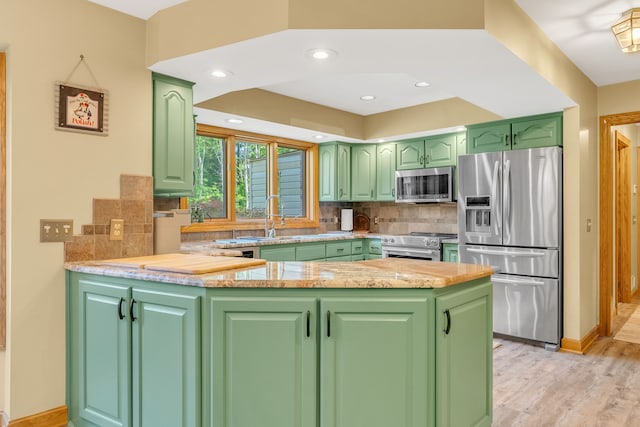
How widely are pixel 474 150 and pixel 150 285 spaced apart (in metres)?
3.40

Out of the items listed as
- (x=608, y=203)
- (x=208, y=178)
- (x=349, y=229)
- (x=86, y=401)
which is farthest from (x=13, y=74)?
(x=608, y=203)

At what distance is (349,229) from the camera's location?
19.3 ft

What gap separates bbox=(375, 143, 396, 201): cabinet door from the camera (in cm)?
544

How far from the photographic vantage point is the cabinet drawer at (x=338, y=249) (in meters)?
4.91

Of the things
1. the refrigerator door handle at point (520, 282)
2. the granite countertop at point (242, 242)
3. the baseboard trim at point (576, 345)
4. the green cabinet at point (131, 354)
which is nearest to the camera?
the green cabinet at point (131, 354)

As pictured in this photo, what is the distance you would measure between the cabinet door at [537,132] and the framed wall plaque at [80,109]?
3.44m

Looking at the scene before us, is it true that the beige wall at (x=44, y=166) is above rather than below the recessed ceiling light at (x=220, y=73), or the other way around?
below

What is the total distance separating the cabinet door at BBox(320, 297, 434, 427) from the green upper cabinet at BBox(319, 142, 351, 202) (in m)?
3.81

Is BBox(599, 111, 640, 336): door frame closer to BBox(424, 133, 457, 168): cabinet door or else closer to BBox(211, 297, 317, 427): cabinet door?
BBox(424, 133, 457, 168): cabinet door

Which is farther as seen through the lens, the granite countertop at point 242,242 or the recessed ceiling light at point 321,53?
the granite countertop at point 242,242

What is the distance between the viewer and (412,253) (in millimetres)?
4844

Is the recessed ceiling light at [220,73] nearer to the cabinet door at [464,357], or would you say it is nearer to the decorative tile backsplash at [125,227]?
the decorative tile backsplash at [125,227]

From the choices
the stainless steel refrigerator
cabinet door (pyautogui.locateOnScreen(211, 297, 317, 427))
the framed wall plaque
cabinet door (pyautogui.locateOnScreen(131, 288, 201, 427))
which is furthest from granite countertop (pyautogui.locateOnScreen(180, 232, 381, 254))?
cabinet door (pyautogui.locateOnScreen(211, 297, 317, 427))

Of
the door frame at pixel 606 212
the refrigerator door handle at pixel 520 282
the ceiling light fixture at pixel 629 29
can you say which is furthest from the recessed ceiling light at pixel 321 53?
the door frame at pixel 606 212
